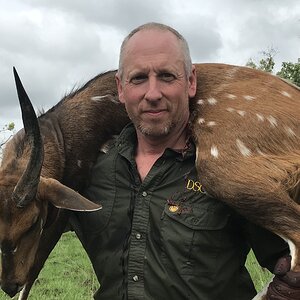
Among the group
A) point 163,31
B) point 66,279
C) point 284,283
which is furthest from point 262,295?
point 66,279

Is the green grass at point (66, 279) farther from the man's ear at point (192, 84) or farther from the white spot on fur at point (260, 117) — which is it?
the white spot on fur at point (260, 117)

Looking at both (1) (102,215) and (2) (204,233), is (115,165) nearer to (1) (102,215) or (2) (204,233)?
(1) (102,215)

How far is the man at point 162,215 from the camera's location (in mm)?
3867

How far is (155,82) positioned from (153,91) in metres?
0.08

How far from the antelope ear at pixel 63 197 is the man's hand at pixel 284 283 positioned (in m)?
1.22

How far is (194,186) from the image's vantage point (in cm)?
405

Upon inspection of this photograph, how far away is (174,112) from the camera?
13.4ft

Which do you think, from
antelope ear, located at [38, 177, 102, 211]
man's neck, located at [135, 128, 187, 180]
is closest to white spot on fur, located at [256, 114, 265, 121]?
man's neck, located at [135, 128, 187, 180]

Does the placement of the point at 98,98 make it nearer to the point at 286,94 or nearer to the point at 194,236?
the point at 286,94

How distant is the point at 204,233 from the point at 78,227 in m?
1.11

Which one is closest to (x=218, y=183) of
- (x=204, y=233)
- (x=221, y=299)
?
(x=204, y=233)

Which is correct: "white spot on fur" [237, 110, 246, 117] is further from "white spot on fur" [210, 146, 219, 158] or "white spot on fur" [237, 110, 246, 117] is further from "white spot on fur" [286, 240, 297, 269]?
"white spot on fur" [286, 240, 297, 269]

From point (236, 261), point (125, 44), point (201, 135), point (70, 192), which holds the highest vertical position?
point (125, 44)

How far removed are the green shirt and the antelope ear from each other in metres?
0.15
